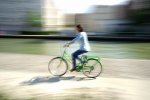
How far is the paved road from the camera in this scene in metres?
8.95

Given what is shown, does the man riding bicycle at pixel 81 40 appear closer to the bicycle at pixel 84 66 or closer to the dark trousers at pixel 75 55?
the dark trousers at pixel 75 55

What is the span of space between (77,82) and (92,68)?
951 millimetres

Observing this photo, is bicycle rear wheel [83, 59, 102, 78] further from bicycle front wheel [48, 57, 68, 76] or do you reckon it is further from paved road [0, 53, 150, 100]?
bicycle front wheel [48, 57, 68, 76]

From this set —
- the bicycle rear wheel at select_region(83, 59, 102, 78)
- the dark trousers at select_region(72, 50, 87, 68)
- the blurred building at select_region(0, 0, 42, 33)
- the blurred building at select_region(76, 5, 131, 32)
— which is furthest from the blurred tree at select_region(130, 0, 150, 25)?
the dark trousers at select_region(72, 50, 87, 68)

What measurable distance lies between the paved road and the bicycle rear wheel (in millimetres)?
193

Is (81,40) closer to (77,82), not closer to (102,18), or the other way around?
(77,82)

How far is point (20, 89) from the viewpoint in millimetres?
9672

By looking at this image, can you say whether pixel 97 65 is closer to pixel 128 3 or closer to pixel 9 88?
pixel 9 88

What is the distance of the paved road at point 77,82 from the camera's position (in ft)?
29.4

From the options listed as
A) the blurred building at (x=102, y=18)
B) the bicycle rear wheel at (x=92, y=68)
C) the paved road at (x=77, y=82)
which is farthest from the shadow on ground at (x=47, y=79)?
the blurred building at (x=102, y=18)

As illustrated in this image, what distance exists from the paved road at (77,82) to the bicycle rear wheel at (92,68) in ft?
0.63

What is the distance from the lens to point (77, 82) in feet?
35.4

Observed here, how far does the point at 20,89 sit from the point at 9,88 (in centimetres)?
Answer: 29

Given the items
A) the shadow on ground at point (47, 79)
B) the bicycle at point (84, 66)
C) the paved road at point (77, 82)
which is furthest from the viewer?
the bicycle at point (84, 66)
